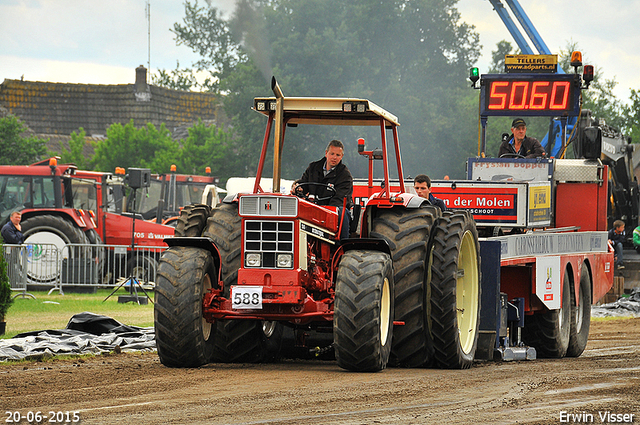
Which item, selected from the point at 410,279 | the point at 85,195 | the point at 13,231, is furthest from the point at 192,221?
the point at 85,195

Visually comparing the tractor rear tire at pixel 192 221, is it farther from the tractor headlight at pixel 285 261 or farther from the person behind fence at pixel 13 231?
the person behind fence at pixel 13 231

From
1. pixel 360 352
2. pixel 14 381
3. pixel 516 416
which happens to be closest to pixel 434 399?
pixel 516 416

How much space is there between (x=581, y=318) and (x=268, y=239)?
6215 millimetres

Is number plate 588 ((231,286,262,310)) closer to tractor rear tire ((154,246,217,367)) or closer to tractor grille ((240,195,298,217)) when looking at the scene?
tractor rear tire ((154,246,217,367))

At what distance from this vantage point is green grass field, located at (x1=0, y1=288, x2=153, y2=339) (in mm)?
14188

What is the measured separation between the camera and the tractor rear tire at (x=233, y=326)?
352 inches

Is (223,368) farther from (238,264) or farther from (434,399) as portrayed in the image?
(434,399)

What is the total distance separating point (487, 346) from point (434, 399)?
3631 millimetres

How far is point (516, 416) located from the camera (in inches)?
245

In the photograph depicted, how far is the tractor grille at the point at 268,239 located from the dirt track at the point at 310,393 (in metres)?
1.05

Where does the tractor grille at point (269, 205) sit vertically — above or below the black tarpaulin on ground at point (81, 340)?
above

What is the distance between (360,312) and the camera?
26.1 feet

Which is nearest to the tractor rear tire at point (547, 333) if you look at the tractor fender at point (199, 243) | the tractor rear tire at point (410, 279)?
the tractor rear tire at point (410, 279)

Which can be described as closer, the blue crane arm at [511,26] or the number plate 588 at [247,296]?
the number plate 588 at [247,296]
